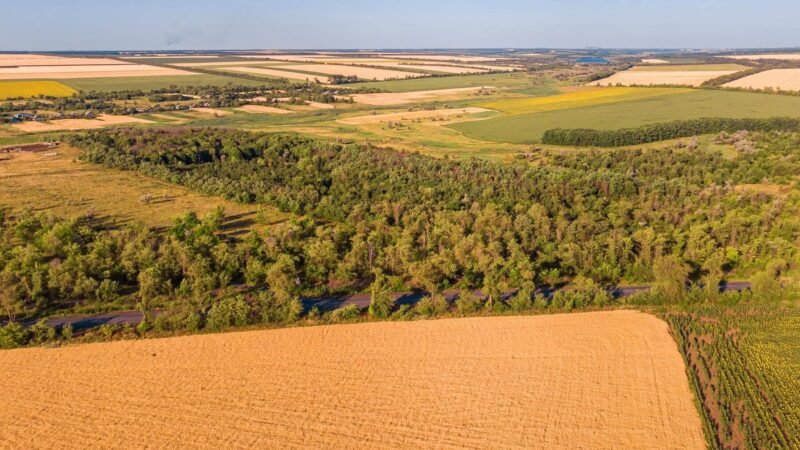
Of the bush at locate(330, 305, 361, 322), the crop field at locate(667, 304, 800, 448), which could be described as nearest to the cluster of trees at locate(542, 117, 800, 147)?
the crop field at locate(667, 304, 800, 448)

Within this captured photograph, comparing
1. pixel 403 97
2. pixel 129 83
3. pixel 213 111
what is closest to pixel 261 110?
pixel 213 111

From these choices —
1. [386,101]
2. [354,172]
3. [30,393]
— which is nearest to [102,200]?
[354,172]

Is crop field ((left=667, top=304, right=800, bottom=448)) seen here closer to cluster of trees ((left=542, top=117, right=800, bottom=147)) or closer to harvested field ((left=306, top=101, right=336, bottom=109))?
cluster of trees ((left=542, top=117, right=800, bottom=147))

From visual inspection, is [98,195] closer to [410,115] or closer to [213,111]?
[213,111]

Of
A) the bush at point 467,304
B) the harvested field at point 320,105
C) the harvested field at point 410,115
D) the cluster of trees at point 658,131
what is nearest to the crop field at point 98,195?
the bush at point 467,304

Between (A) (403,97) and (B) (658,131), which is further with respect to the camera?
(A) (403,97)
